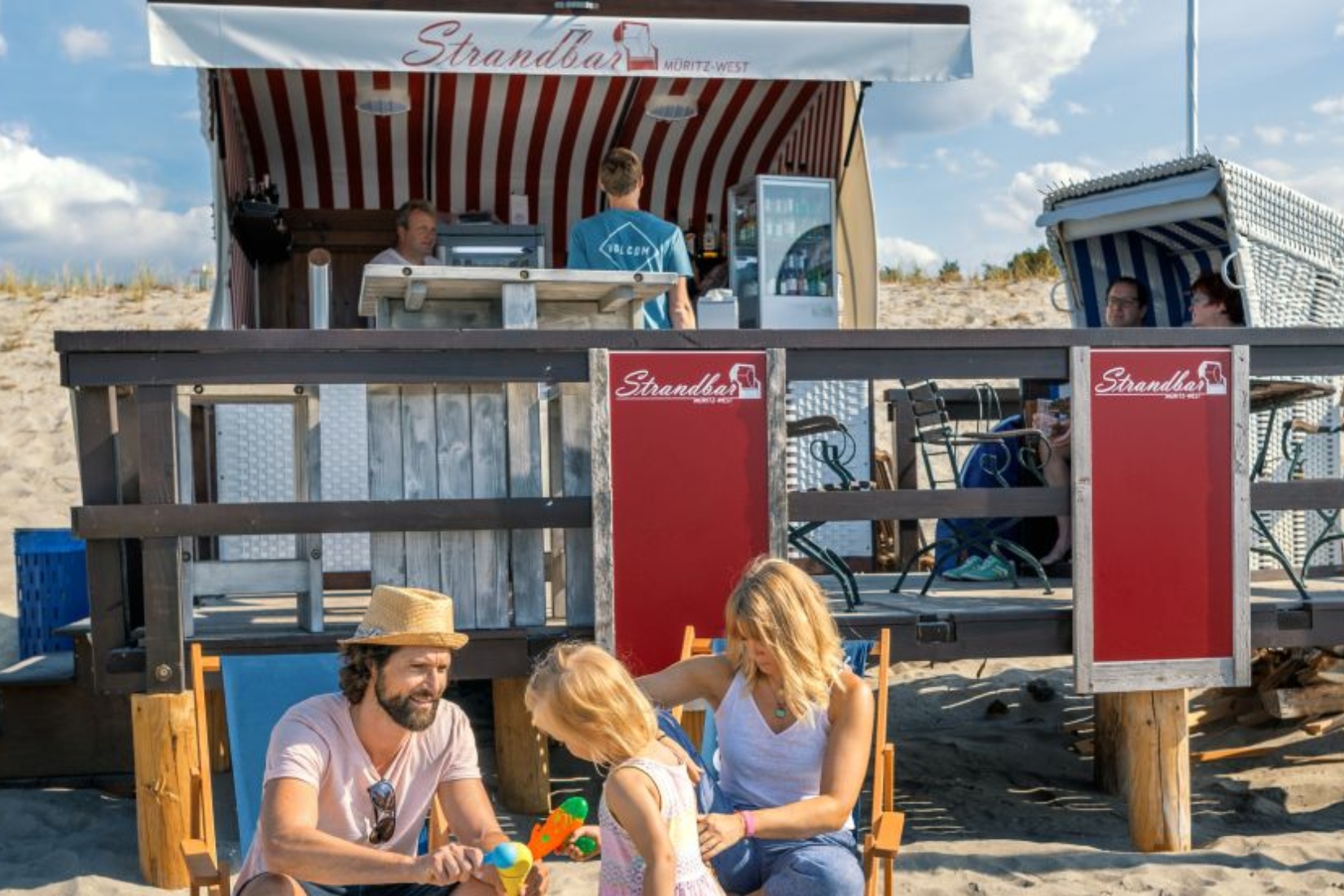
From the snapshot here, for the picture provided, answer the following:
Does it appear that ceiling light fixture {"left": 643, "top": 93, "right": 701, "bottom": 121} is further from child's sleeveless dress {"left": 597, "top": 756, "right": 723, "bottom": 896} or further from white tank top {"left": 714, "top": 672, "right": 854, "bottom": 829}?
child's sleeveless dress {"left": 597, "top": 756, "right": 723, "bottom": 896}

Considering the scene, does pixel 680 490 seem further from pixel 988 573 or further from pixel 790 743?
pixel 988 573

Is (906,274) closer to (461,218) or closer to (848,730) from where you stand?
(461,218)

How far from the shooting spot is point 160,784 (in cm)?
462

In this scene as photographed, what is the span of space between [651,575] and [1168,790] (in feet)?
6.15

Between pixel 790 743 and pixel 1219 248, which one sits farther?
pixel 1219 248

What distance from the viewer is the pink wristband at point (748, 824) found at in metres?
3.32

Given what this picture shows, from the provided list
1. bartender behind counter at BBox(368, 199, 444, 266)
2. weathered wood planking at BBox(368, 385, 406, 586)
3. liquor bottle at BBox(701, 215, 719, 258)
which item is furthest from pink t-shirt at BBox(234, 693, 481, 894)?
liquor bottle at BBox(701, 215, 719, 258)

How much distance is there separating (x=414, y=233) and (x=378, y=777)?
12.6ft

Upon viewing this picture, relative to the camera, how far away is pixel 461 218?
28.7ft

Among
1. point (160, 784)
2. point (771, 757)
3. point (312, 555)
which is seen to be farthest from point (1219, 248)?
point (160, 784)

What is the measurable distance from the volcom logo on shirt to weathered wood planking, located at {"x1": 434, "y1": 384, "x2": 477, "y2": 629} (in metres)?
1.06

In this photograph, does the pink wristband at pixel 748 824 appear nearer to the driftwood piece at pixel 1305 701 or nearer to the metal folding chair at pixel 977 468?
the metal folding chair at pixel 977 468

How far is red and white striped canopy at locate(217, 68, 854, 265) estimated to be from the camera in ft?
27.5

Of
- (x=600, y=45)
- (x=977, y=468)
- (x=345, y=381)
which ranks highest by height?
(x=600, y=45)
